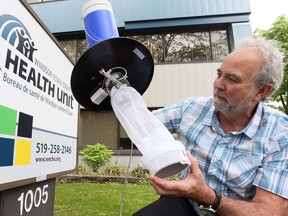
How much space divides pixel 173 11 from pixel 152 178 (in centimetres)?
702

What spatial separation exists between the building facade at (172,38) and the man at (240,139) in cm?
541

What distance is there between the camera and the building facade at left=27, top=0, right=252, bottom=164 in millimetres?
6816

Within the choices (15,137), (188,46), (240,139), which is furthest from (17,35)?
(188,46)

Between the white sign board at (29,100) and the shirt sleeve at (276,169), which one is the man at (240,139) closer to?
the shirt sleeve at (276,169)

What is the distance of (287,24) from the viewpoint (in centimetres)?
948

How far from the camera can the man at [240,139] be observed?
1.07 metres

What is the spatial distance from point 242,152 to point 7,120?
1094 millimetres

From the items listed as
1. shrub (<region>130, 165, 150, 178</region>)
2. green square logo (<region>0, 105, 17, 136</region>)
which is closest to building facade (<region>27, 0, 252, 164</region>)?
shrub (<region>130, 165, 150, 178</region>)

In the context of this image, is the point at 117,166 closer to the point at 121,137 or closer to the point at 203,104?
the point at 121,137

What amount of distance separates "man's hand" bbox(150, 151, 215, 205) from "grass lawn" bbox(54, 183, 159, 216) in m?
2.40

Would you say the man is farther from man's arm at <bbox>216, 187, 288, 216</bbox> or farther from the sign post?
the sign post

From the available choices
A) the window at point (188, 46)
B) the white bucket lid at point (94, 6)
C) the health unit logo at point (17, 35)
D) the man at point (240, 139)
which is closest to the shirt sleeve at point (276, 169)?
the man at point (240, 139)

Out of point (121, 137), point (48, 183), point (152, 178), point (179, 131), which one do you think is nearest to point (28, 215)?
point (48, 183)

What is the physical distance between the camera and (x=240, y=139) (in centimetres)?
125
